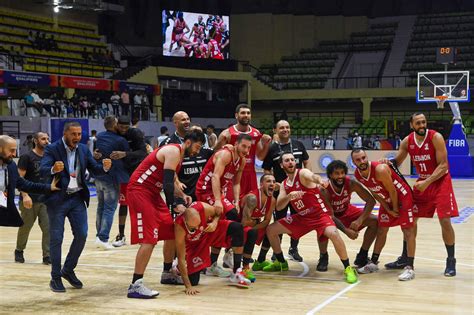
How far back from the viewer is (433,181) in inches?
303

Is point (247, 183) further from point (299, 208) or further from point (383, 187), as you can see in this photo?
point (383, 187)

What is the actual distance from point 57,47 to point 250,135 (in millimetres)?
Answer: 23440

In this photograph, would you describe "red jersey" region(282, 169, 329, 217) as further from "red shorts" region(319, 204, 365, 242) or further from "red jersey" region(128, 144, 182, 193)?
"red jersey" region(128, 144, 182, 193)

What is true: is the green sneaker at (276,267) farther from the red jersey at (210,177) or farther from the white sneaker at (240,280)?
the red jersey at (210,177)

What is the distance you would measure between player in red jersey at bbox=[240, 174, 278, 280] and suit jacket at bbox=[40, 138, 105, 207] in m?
1.68

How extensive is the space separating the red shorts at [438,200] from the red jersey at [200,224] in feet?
8.36

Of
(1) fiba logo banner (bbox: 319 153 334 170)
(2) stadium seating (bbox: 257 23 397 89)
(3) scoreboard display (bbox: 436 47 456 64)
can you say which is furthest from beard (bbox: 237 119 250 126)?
(2) stadium seating (bbox: 257 23 397 89)

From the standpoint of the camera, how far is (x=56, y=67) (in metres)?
28.4

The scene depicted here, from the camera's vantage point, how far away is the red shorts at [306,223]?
771 cm

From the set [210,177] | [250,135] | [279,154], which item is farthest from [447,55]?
[210,177]

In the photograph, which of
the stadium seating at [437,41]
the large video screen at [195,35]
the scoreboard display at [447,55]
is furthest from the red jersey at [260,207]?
the large video screen at [195,35]

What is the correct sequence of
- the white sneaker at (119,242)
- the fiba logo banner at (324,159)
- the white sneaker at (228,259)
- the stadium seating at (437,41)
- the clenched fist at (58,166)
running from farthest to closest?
1. the stadium seating at (437,41)
2. the fiba logo banner at (324,159)
3. the white sneaker at (119,242)
4. the white sneaker at (228,259)
5. the clenched fist at (58,166)

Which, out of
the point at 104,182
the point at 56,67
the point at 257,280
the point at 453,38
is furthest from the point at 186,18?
the point at 257,280

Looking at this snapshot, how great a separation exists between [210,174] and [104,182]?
8.74 ft
